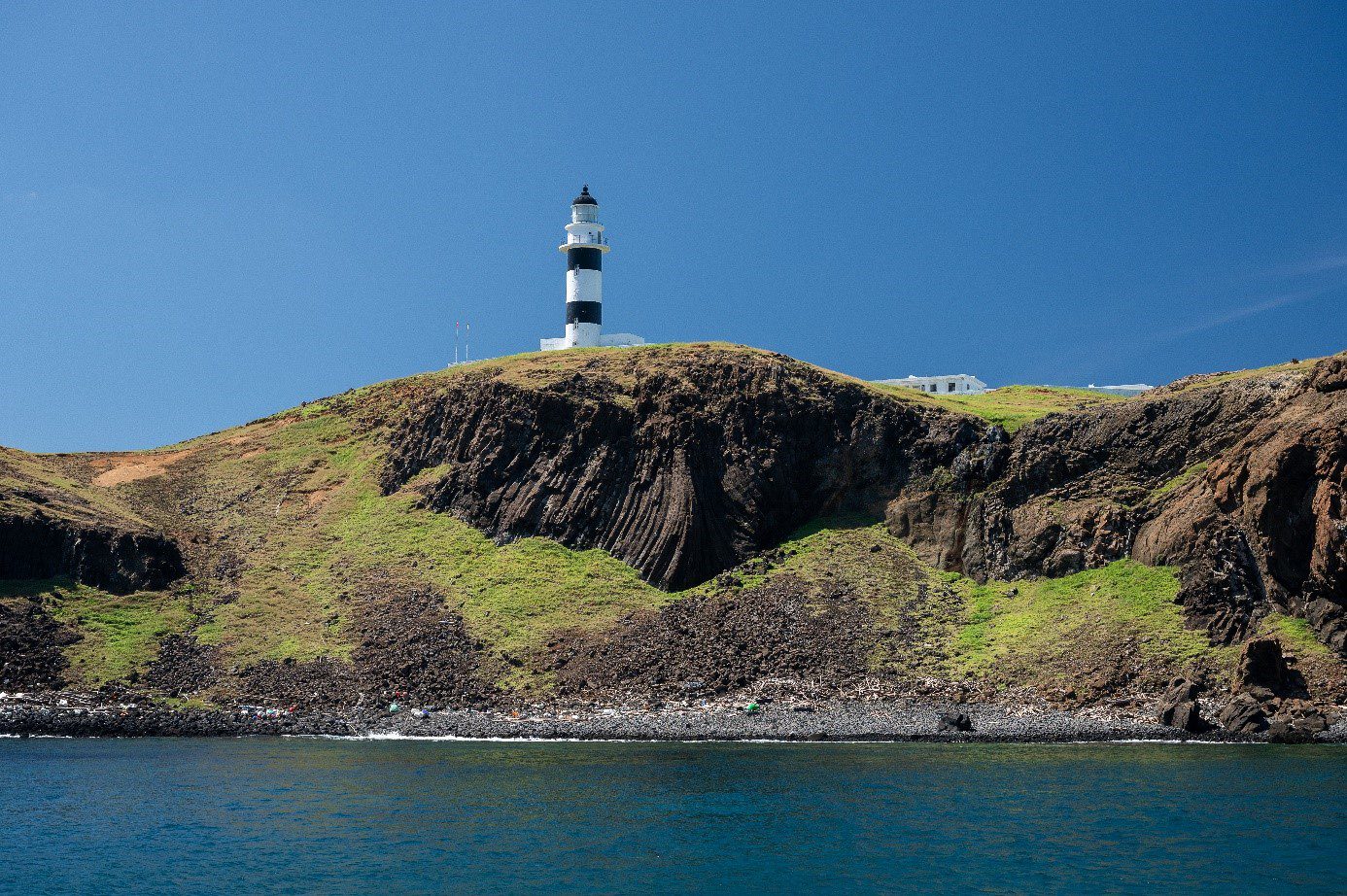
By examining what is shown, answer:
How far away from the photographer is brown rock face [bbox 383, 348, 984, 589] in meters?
65.4

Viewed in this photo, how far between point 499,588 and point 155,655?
1613cm

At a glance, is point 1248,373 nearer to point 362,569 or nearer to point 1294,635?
point 1294,635

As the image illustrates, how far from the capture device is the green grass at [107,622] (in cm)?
5584

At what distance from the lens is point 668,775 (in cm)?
3884

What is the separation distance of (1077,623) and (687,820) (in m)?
26.3

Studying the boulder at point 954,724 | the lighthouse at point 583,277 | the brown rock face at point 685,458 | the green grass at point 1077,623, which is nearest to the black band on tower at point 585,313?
the lighthouse at point 583,277

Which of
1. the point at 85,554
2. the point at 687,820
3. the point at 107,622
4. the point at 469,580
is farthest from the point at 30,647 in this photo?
the point at 687,820

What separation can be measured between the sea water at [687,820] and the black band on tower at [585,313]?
50.0 meters

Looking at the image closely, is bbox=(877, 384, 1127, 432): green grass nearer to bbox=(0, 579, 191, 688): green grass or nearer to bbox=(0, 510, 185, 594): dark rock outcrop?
bbox=(0, 579, 191, 688): green grass

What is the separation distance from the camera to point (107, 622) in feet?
195

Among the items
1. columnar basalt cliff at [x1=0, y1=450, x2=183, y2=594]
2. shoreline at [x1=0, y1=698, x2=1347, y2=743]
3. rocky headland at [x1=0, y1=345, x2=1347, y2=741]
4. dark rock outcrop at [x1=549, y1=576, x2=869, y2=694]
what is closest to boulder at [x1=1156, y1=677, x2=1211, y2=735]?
rocky headland at [x1=0, y1=345, x2=1347, y2=741]

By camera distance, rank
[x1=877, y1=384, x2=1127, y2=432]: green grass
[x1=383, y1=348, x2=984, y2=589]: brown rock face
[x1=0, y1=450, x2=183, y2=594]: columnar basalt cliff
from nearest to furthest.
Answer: [x1=0, y1=450, x2=183, y2=594]: columnar basalt cliff < [x1=383, y1=348, x2=984, y2=589]: brown rock face < [x1=877, y1=384, x2=1127, y2=432]: green grass

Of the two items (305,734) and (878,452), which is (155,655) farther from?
(878,452)

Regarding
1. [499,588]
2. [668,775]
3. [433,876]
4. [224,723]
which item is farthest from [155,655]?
[433,876]
